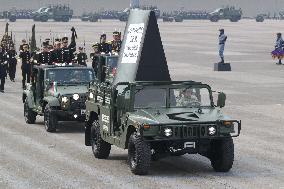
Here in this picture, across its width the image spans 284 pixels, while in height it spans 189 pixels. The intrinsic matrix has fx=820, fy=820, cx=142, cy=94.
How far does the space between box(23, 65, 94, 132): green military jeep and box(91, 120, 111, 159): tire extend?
3.86 metres

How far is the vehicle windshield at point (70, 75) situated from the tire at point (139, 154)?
7.33 m

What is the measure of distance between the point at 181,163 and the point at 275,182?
8.41 ft

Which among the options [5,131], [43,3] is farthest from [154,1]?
[5,131]

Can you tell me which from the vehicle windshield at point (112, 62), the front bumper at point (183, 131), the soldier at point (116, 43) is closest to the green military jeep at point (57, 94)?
the vehicle windshield at point (112, 62)

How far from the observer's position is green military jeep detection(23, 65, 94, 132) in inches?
812

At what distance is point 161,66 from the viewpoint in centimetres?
1748

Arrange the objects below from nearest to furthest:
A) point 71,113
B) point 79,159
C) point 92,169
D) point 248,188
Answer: point 248,188 < point 92,169 < point 79,159 < point 71,113

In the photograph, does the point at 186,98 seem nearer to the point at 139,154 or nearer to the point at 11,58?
the point at 139,154

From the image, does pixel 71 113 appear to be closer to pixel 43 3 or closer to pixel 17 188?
pixel 17 188

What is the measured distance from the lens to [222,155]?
48.2 feet

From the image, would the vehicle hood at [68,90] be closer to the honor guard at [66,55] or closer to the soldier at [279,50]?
the honor guard at [66,55]

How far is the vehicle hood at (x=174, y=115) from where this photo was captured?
14320mm

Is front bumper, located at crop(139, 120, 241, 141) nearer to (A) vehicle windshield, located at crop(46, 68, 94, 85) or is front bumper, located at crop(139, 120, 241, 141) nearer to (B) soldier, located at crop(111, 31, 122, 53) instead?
(A) vehicle windshield, located at crop(46, 68, 94, 85)

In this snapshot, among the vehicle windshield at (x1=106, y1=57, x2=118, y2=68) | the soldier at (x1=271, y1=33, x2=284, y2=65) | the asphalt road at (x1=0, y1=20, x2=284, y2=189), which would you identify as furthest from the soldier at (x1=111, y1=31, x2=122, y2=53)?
the soldier at (x1=271, y1=33, x2=284, y2=65)
